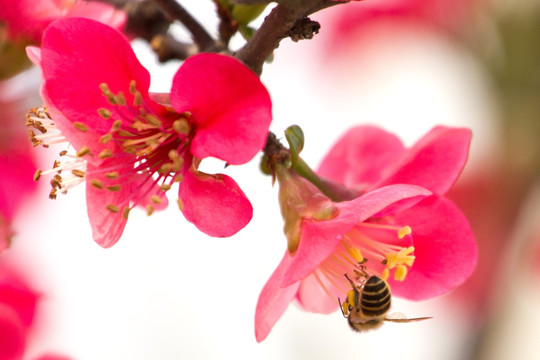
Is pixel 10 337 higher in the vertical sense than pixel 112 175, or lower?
lower

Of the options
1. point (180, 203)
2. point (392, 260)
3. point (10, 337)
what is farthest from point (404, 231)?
point (10, 337)

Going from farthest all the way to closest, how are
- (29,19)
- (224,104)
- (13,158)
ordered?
(13,158)
(29,19)
(224,104)

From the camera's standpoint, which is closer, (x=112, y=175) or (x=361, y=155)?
(x=112, y=175)

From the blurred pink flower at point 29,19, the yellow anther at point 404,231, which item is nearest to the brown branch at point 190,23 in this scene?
the blurred pink flower at point 29,19

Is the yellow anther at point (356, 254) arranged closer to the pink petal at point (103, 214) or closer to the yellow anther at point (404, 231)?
the yellow anther at point (404, 231)

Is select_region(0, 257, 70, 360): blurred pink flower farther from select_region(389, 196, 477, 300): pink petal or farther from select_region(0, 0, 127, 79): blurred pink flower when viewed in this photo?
select_region(389, 196, 477, 300): pink petal

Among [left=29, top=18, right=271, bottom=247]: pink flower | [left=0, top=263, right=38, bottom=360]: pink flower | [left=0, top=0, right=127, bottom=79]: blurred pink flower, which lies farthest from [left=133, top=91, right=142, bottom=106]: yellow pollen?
[left=0, top=263, right=38, bottom=360]: pink flower

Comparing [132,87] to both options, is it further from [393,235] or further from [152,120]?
[393,235]
